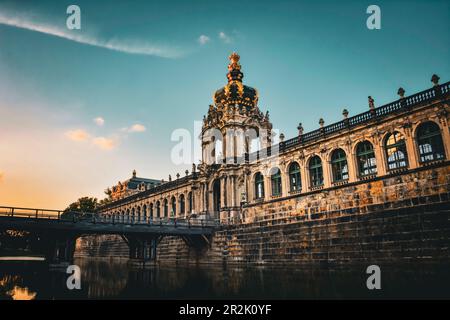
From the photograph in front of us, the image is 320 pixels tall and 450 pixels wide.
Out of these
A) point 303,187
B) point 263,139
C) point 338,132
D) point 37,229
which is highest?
point 263,139

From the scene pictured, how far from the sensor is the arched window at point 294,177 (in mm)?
29969

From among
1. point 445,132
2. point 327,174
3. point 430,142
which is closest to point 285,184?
point 327,174

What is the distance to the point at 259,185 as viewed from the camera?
113 ft

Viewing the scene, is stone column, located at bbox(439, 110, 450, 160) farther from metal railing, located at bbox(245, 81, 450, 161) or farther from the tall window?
the tall window

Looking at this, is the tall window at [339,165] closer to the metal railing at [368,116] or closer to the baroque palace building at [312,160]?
the baroque palace building at [312,160]

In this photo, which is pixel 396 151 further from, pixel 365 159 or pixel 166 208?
pixel 166 208

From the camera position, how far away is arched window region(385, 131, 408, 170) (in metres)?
22.4

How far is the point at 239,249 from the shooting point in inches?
1261

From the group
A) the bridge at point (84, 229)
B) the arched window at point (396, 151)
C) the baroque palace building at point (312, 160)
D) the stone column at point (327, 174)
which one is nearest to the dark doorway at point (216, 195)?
the baroque palace building at point (312, 160)

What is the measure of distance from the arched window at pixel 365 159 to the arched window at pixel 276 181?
8483mm

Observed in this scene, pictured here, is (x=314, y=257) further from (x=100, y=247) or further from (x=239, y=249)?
(x=100, y=247)
